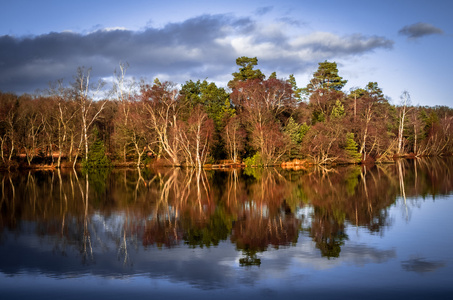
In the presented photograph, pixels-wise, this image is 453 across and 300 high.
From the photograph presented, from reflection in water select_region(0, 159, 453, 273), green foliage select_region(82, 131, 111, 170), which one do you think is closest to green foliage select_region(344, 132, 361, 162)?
reflection in water select_region(0, 159, 453, 273)

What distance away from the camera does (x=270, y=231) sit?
1293 cm

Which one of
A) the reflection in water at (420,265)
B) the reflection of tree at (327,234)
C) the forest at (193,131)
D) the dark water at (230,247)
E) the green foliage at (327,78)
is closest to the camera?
the dark water at (230,247)

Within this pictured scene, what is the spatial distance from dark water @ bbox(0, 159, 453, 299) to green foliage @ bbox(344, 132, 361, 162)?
30.1 metres

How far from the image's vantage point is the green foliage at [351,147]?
50500 mm

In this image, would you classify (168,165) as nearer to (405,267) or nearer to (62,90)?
(62,90)

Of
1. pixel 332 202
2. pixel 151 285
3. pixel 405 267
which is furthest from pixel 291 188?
pixel 151 285

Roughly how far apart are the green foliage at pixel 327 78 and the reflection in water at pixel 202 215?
1757 inches

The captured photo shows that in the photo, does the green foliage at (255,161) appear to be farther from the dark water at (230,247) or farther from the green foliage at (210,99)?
the dark water at (230,247)

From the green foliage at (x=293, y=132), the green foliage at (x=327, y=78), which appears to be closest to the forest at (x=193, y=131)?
the green foliage at (x=293, y=132)

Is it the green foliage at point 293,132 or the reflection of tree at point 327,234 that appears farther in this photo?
the green foliage at point 293,132

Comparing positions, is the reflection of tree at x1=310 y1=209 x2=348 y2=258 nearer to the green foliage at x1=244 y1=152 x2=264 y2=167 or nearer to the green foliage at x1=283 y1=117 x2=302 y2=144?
the green foliage at x1=244 y1=152 x2=264 y2=167

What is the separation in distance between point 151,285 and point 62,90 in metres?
44.5

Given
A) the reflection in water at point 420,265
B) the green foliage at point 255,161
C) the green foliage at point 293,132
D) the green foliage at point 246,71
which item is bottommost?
the reflection in water at point 420,265

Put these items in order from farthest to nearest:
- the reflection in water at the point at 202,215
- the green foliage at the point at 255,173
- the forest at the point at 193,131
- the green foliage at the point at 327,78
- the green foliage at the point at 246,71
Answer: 1. the green foliage at the point at 327,78
2. the green foliage at the point at 246,71
3. the forest at the point at 193,131
4. the green foliage at the point at 255,173
5. the reflection in water at the point at 202,215
